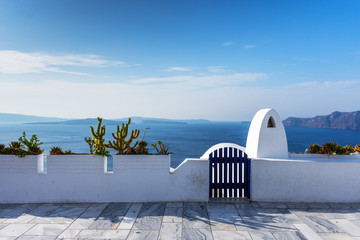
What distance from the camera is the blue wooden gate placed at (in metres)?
6.76

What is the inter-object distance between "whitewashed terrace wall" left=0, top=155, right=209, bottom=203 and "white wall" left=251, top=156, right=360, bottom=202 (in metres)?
1.49

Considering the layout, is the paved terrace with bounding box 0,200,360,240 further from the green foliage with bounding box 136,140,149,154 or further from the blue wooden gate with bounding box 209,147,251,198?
the green foliage with bounding box 136,140,149,154

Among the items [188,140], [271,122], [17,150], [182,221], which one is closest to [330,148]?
[271,122]

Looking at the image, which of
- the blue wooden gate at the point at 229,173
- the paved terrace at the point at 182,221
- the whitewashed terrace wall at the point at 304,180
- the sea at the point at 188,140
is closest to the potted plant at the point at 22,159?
the paved terrace at the point at 182,221

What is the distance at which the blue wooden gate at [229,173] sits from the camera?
6762 millimetres

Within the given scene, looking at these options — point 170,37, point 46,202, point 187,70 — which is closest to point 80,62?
point 187,70

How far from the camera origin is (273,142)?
7312mm

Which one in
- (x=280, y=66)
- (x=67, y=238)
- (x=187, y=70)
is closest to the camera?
(x=67, y=238)

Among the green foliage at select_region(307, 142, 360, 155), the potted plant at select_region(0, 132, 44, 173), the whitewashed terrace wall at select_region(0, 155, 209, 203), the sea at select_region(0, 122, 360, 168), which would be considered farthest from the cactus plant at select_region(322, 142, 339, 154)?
the sea at select_region(0, 122, 360, 168)

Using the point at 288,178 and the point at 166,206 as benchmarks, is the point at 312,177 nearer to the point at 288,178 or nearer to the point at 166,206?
the point at 288,178

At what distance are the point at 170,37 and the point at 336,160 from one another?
28.6 m

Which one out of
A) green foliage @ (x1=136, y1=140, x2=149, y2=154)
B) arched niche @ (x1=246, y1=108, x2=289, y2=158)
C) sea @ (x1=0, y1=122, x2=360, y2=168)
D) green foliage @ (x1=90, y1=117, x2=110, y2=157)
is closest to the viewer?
green foliage @ (x1=90, y1=117, x2=110, y2=157)

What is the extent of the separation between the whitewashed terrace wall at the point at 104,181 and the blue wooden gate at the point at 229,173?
31cm

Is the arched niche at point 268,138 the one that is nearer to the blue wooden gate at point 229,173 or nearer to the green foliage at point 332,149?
the blue wooden gate at point 229,173
